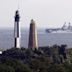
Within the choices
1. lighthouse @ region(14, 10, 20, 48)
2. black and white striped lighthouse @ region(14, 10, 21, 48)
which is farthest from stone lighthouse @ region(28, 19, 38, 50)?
black and white striped lighthouse @ region(14, 10, 21, 48)

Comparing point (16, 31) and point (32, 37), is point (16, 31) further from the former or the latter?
point (32, 37)

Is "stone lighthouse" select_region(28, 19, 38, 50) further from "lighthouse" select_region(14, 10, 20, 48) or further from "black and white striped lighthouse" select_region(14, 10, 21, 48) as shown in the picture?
"black and white striped lighthouse" select_region(14, 10, 21, 48)

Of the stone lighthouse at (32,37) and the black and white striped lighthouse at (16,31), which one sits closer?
the black and white striped lighthouse at (16,31)

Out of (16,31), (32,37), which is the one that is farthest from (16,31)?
(32,37)

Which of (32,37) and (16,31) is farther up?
(16,31)

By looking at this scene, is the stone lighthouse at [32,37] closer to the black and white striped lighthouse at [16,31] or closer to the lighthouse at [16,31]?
the lighthouse at [16,31]

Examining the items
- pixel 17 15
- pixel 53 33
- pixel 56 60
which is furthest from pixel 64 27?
pixel 56 60

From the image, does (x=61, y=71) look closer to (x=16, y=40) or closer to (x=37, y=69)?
(x=37, y=69)

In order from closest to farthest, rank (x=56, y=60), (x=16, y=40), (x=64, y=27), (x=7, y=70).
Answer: (x=7, y=70) < (x=56, y=60) < (x=16, y=40) < (x=64, y=27)

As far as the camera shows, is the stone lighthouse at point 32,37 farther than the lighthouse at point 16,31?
Yes

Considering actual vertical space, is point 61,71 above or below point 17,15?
below

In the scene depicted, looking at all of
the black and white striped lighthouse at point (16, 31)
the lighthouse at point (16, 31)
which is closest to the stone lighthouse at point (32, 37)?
the lighthouse at point (16, 31)
